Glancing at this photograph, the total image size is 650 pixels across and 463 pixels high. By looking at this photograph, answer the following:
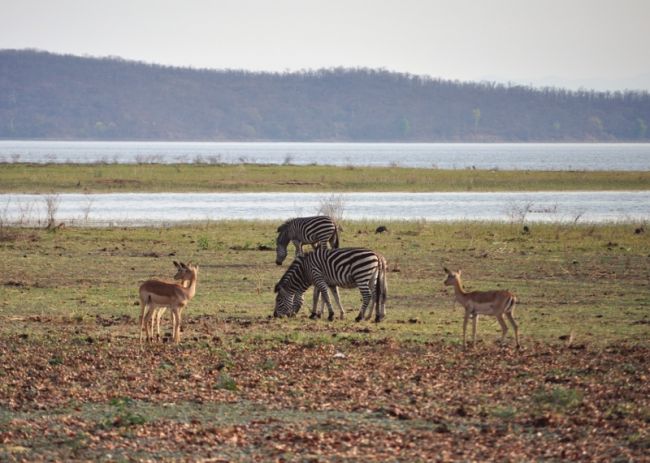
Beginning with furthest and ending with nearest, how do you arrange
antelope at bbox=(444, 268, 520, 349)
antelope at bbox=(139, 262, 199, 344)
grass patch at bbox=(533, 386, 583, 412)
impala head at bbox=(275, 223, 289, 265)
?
impala head at bbox=(275, 223, 289, 265)
antelope at bbox=(139, 262, 199, 344)
antelope at bbox=(444, 268, 520, 349)
grass patch at bbox=(533, 386, 583, 412)

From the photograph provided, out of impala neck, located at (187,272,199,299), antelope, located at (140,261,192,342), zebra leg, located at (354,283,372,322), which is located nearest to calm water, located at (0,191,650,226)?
zebra leg, located at (354,283,372,322)

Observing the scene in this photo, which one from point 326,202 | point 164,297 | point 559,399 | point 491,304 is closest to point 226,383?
point 164,297

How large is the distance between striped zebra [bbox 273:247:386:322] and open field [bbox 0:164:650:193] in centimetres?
3711

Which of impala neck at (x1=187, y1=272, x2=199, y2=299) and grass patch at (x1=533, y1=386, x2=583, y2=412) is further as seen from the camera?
impala neck at (x1=187, y1=272, x2=199, y2=299)

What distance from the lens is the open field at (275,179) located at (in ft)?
197

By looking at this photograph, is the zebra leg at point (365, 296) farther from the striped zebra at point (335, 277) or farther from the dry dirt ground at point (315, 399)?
the dry dirt ground at point (315, 399)

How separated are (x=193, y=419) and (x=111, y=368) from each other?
2.96 meters

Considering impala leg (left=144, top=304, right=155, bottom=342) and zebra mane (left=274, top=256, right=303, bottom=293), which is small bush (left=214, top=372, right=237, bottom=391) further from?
zebra mane (left=274, top=256, right=303, bottom=293)

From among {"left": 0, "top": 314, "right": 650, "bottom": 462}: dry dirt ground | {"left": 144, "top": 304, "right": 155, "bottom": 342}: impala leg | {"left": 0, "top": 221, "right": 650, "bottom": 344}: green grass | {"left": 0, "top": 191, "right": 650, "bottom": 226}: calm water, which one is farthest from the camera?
{"left": 0, "top": 191, "right": 650, "bottom": 226}: calm water

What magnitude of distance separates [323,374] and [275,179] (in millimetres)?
52086

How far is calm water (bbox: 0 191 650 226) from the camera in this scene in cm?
4334

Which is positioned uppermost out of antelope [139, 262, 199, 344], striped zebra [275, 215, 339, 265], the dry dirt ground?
striped zebra [275, 215, 339, 265]

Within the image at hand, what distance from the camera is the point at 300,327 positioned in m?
19.4

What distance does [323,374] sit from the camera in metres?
14.8
